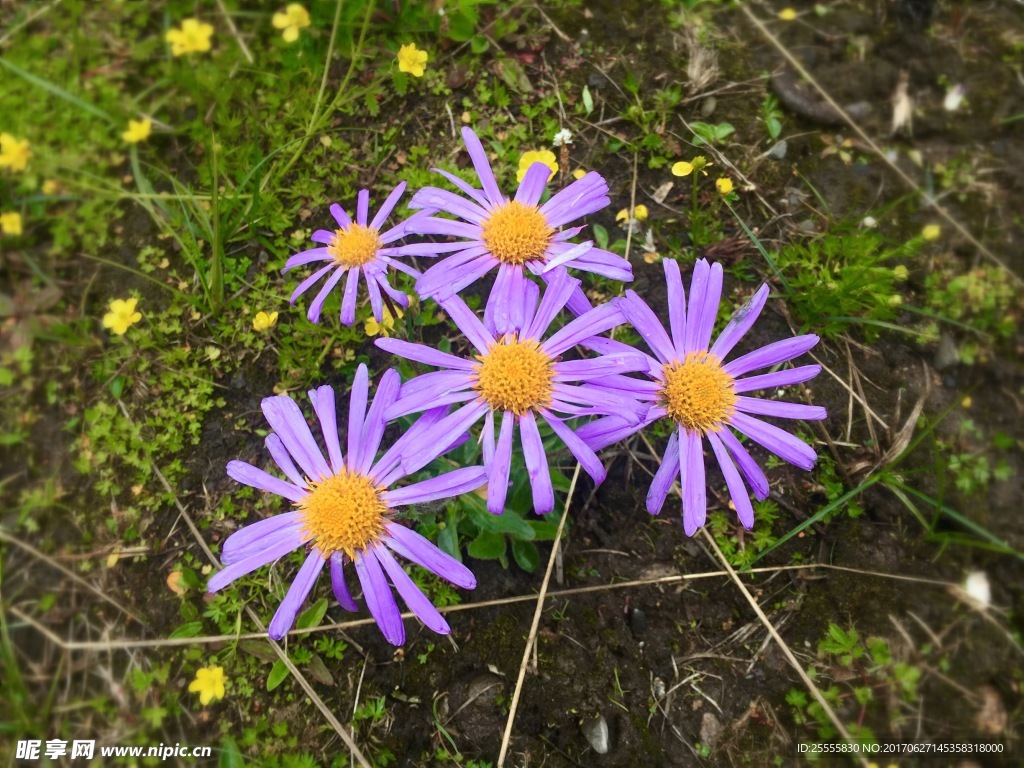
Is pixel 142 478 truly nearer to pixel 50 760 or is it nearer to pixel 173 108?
pixel 50 760

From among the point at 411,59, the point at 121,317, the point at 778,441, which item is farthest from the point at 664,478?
the point at 121,317

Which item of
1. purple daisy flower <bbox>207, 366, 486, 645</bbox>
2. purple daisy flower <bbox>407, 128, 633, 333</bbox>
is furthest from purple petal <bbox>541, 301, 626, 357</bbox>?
purple daisy flower <bbox>207, 366, 486, 645</bbox>

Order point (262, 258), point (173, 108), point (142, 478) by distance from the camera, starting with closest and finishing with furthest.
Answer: point (142, 478) < point (262, 258) < point (173, 108)

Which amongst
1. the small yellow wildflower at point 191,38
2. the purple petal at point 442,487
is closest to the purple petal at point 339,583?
the purple petal at point 442,487

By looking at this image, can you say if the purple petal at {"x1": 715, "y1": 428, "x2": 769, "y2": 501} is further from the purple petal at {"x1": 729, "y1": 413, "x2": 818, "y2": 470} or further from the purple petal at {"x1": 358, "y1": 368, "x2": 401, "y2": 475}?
the purple petal at {"x1": 358, "y1": 368, "x2": 401, "y2": 475}

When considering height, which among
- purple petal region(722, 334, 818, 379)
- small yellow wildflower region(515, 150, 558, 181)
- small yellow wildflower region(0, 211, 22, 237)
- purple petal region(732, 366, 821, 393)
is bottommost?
purple petal region(732, 366, 821, 393)

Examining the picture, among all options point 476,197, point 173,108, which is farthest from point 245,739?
point 173,108

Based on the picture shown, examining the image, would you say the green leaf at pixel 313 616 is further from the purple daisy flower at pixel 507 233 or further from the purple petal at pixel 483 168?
the purple petal at pixel 483 168
